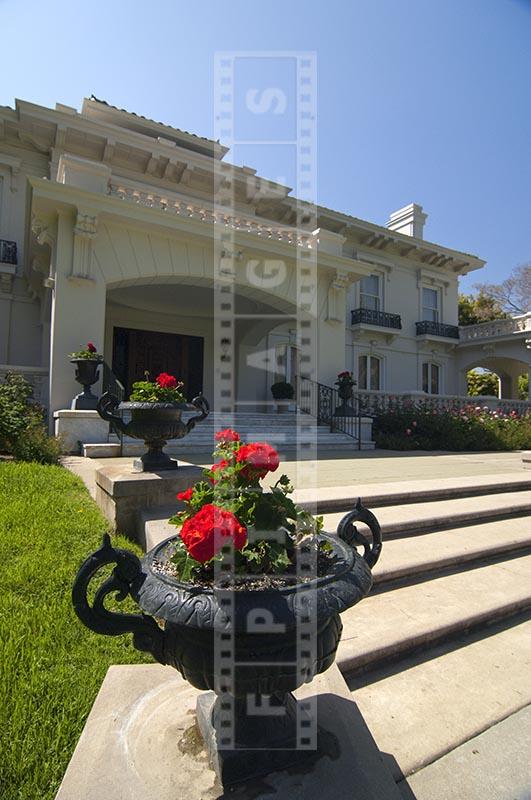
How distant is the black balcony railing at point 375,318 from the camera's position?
17953 mm

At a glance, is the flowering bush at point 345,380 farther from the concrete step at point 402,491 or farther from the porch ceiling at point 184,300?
the concrete step at point 402,491

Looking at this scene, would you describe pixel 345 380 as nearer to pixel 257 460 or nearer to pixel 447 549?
pixel 447 549

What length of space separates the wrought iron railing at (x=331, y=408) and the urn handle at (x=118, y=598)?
32.8 ft

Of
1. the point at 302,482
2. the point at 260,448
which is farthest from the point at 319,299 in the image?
the point at 260,448

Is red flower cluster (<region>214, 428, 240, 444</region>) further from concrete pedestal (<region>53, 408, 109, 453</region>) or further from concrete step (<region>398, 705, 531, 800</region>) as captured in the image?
concrete pedestal (<region>53, 408, 109, 453</region>)

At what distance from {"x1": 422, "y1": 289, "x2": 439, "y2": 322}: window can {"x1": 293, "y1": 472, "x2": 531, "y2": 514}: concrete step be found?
16.3 m

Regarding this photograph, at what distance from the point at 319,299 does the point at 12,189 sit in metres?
9.51

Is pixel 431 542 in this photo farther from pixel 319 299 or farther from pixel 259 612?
pixel 319 299

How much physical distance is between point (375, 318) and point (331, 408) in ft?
26.1

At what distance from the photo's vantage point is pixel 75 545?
10.8 ft

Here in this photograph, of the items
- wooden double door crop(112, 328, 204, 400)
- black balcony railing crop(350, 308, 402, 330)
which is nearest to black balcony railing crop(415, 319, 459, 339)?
black balcony railing crop(350, 308, 402, 330)

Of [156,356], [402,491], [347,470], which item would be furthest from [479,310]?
[402,491]

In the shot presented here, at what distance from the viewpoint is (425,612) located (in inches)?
103

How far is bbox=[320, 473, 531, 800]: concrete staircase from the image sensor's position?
1.68 meters
